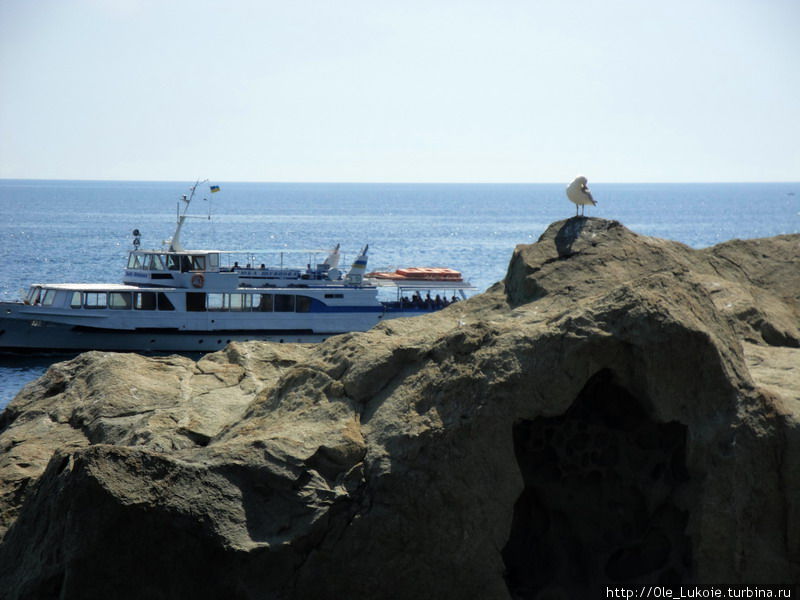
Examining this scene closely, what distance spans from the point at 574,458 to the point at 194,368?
15.6 feet

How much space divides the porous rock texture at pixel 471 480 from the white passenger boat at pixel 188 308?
2754cm

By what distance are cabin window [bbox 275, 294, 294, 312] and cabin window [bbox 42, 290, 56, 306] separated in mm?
7761

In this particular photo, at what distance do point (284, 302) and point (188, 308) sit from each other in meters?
3.58

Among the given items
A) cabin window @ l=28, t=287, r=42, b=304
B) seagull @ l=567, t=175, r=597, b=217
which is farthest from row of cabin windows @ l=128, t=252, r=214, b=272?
seagull @ l=567, t=175, r=597, b=217

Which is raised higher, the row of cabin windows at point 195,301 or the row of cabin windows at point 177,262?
the row of cabin windows at point 177,262

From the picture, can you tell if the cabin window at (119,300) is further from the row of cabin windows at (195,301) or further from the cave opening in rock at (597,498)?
the cave opening in rock at (597,498)

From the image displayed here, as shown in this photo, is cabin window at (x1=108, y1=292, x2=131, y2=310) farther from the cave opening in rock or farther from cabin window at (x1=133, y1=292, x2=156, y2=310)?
the cave opening in rock

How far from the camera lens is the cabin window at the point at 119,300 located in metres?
35.3

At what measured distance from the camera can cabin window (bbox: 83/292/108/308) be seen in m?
35.1

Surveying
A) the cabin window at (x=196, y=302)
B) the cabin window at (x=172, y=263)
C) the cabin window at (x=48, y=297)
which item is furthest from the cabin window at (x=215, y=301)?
the cabin window at (x=48, y=297)

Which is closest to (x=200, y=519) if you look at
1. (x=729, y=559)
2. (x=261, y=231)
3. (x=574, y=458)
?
(x=574, y=458)

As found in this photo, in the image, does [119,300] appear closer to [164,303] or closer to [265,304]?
[164,303]

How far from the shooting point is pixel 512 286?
10.8 m

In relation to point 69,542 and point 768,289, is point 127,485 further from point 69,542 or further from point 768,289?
point 768,289
